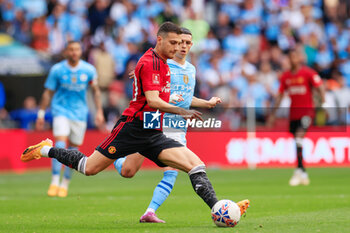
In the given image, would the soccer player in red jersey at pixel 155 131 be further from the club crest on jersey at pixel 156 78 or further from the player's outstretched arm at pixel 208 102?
the player's outstretched arm at pixel 208 102

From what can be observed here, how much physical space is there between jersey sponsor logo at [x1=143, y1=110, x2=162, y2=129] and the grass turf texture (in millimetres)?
1128

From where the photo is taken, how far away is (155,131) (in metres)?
8.45

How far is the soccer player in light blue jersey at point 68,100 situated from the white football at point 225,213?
19.8 feet

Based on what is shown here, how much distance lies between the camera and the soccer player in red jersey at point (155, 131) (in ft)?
26.7

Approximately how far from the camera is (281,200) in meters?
12.0

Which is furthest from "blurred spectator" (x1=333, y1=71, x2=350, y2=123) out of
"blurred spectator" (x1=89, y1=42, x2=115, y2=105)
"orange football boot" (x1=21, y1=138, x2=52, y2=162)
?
"orange football boot" (x1=21, y1=138, x2=52, y2=162)

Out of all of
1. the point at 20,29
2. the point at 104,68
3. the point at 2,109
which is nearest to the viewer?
the point at 2,109

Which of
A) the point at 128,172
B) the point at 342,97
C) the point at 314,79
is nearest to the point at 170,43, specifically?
the point at 128,172

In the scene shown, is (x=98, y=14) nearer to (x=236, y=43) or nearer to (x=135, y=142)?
(x=236, y=43)

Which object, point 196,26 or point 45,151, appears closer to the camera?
point 45,151

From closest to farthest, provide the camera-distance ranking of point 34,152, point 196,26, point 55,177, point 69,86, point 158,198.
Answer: point 158,198
point 34,152
point 55,177
point 69,86
point 196,26

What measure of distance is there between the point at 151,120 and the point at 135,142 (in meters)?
0.32

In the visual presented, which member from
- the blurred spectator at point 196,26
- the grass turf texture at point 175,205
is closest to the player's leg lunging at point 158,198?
the grass turf texture at point 175,205

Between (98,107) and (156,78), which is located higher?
(156,78)
